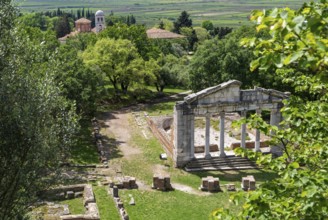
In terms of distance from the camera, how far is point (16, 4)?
18016 mm

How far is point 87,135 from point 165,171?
11.0m

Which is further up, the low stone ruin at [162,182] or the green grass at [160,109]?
the low stone ruin at [162,182]

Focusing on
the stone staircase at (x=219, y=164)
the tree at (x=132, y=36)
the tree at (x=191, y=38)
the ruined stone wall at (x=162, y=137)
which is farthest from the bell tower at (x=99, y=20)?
the stone staircase at (x=219, y=164)

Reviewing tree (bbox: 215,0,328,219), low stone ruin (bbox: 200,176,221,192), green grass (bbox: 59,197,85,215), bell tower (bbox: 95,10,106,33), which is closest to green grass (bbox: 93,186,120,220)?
green grass (bbox: 59,197,85,215)

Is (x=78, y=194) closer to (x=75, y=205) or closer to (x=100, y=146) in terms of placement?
(x=75, y=205)

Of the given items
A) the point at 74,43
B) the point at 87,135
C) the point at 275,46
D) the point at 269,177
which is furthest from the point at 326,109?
the point at 74,43

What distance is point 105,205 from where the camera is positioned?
2808cm

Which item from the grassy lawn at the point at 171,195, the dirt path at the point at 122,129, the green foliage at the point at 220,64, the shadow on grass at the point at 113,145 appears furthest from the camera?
the green foliage at the point at 220,64

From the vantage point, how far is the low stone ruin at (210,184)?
102ft

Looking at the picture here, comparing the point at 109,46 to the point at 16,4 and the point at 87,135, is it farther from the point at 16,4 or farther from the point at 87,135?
the point at 16,4

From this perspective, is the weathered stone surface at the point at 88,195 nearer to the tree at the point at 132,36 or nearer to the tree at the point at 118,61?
the tree at the point at 118,61

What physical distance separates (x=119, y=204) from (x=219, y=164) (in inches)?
410

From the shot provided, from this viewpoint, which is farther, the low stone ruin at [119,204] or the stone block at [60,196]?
the stone block at [60,196]

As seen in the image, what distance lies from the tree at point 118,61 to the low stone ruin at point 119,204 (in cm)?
2549
